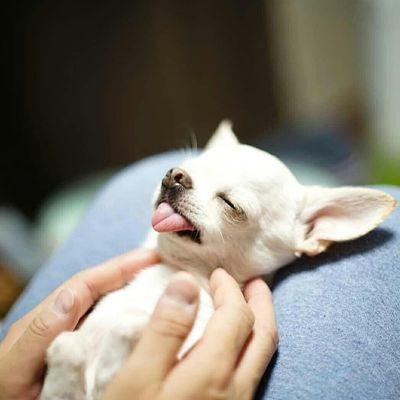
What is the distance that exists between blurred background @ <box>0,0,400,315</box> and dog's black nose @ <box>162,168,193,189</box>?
5.95 ft

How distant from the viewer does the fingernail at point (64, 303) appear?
3.41 ft

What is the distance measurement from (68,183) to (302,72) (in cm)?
169

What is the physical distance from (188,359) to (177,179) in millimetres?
417

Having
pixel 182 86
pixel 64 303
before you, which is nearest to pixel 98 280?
pixel 64 303

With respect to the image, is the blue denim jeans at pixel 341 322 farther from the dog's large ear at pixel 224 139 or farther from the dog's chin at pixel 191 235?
the dog's large ear at pixel 224 139

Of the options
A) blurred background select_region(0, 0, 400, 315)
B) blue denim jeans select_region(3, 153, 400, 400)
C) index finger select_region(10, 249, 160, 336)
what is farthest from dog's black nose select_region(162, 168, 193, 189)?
blurred background select_region(0, 0, 400, 315)

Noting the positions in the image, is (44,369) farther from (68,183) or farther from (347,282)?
(68,183)

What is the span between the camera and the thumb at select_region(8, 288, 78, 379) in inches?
39.6

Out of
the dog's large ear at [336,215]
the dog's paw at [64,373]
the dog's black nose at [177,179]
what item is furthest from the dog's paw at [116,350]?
the dog's large ear at [336,215]

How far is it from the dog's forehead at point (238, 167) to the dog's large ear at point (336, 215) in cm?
10

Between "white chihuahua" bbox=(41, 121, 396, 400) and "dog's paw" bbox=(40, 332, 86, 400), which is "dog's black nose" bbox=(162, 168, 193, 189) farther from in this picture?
"dog's paw" bbox=(40, 332, 86, 400)

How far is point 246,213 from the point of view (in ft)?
3.82

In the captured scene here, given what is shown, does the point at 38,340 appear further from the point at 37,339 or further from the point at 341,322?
the point at 341,322

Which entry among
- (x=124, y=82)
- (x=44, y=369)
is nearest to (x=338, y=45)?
(x=124, y=82)
